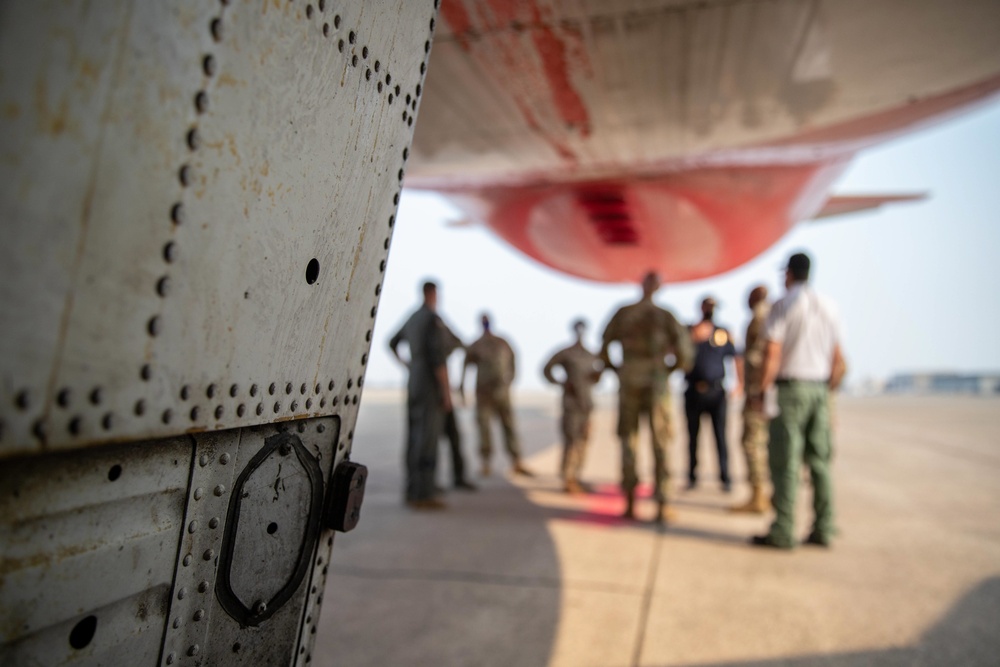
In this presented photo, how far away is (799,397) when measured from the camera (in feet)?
10.7

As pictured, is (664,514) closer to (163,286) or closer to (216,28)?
(163,286)

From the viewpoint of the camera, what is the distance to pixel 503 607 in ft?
8.25

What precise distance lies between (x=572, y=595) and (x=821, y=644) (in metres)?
0.97

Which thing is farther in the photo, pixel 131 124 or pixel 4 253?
pixel 131 124

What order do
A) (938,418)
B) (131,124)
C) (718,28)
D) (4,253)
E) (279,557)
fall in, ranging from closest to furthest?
(4,253)
(131,124)
(279,557)
(718,28)
(938,418)

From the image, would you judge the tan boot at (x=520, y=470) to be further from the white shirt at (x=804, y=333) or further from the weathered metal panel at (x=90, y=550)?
the weathered metal panel at (x=90, y=550)

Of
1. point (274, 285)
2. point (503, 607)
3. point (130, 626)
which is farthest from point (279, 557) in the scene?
point (503, 607)

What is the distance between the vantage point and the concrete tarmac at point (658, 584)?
215 cm

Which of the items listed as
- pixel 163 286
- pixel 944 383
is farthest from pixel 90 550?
pixel 944 383

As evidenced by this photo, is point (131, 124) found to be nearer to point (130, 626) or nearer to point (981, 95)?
point (130, 626)

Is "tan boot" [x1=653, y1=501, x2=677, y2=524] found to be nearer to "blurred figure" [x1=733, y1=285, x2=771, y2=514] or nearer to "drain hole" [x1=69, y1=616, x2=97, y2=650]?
"blurred figure" [x1=733, y1=285, x2=771, y2=514]

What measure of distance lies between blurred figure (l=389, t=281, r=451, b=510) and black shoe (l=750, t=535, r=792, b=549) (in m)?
2.06

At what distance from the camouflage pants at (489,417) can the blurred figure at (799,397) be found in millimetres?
2671

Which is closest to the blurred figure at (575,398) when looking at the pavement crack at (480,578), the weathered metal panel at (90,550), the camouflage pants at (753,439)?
the camouflage pants at (753,439)
